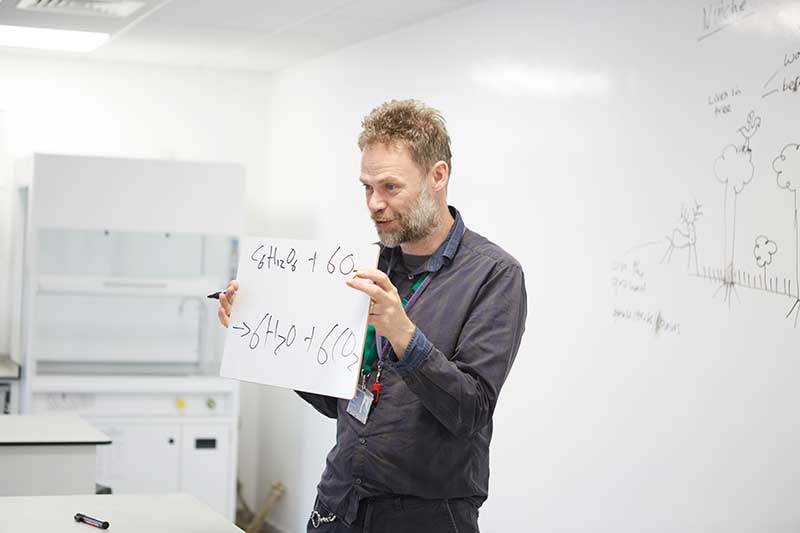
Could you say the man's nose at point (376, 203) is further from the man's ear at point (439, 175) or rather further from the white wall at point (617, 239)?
the white wall at point (617, 239)

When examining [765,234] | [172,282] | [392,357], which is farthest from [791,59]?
[172,282]

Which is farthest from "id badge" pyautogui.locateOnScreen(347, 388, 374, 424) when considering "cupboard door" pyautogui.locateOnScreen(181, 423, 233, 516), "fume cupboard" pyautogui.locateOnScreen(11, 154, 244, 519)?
"cupboard door" pyautogui.locateOnScreen(181, 423, 233, 516)

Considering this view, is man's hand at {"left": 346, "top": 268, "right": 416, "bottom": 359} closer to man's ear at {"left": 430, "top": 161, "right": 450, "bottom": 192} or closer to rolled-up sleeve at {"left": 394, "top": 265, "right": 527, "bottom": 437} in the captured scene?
rolled-up sleeve at {"left": 394, "top": 265, "right": 527, "bottom": 437}

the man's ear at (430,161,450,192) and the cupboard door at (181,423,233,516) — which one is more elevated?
the man's ear at (430,161,450,192)

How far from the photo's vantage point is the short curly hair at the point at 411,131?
2.13 m

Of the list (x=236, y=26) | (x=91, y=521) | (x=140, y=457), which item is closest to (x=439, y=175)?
(x=91, y=521)

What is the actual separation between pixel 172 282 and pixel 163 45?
1210mm

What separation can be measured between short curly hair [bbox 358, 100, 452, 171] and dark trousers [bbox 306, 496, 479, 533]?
0.63 metres

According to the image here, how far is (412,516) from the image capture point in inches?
81.5

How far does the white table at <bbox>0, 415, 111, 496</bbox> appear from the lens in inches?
146

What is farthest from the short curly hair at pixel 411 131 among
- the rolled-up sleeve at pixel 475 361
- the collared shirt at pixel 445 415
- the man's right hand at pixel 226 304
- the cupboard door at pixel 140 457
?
the cupboard door at pixel 140 457

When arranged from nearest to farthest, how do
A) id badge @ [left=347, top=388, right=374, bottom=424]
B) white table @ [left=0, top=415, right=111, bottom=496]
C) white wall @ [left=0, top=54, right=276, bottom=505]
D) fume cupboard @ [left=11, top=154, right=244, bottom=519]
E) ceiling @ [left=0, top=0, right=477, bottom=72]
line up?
id badge @ [left=347, top=388, right=374, bottom=424]
white table @ [left=0, top=415, right=111, bottom=496]
ceiling @ [left=0, top=0, right=477, bottom=72]
fume cupboard @ [left=11, top=154, right=244, bottom=519]
white wall @ [left=0, top=54, right=276, bottom=505]

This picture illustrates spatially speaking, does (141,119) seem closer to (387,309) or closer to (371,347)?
(371,347)

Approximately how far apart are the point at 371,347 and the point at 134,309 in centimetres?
360
